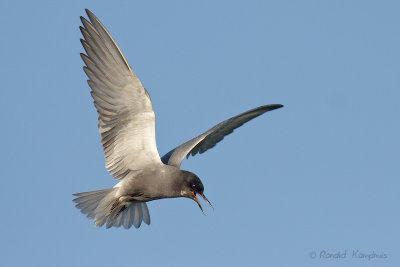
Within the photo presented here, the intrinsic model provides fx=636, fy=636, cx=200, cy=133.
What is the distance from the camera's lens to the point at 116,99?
8.78m

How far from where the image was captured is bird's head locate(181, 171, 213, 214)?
29.4 ft

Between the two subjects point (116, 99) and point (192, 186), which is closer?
point (116, 99)

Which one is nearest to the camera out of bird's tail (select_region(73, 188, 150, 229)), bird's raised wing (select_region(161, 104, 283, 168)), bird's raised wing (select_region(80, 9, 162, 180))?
bird's raised wing (select_region(80, 9, 162, 180))

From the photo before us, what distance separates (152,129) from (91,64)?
1236 mm

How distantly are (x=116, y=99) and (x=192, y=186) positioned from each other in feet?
5.32

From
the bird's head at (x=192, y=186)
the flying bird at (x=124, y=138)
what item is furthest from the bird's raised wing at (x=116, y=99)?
the bird's head at (x=192, y=186)

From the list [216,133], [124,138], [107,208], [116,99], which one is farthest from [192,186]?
[216,133]

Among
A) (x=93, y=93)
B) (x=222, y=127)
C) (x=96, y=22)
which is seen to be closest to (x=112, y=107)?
(x=93, y=93)

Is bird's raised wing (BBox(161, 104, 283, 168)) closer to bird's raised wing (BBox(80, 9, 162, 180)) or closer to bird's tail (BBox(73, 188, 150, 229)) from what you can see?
bird's raised wing (BBox(80, 9, 162, 180))

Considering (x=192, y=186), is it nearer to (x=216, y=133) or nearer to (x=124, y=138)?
(x=124, y=138)

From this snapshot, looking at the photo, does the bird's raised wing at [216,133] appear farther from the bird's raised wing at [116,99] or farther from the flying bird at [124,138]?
the bird's raised wing at [116,99]

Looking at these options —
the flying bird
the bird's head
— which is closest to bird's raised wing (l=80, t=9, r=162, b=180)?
the flying bird

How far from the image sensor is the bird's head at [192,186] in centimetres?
897

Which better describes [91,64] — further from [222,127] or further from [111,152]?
[222,127]
